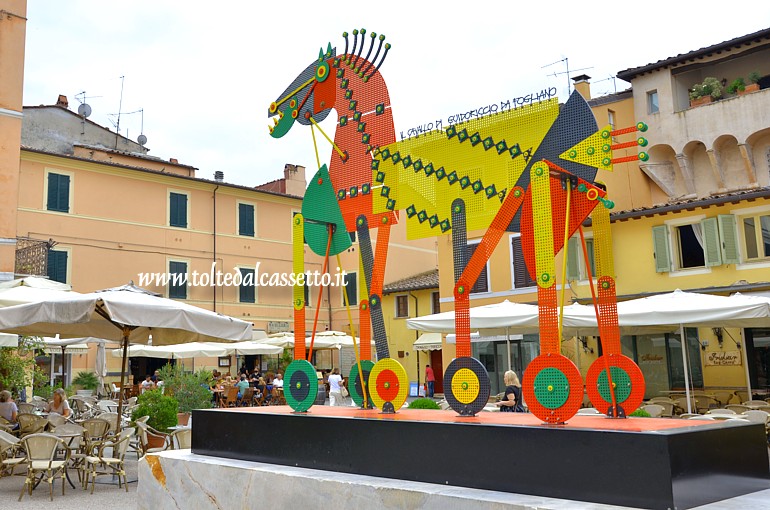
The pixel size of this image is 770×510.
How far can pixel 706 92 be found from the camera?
2256 centimetres

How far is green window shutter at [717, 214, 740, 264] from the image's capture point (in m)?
17.3

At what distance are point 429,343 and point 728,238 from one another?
1427 cm

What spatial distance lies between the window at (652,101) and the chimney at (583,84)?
193cm

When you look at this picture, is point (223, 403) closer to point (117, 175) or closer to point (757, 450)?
point (117, 175)

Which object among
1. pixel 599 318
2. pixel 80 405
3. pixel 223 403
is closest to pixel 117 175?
pixel 223 403

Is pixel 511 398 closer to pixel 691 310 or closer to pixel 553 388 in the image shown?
pixel 691 310

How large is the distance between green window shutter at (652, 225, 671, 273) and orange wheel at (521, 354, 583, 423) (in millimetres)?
15211

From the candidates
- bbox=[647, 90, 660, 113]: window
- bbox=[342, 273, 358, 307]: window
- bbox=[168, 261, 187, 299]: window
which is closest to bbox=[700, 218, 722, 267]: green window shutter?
bbox=[647, 90, 660, 113]: window

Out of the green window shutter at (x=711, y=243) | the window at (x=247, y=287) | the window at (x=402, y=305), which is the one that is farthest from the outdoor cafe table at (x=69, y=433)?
the window at (x=402, y=305)

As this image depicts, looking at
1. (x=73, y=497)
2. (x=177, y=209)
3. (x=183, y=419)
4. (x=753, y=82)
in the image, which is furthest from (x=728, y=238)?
(x=177, y=209)

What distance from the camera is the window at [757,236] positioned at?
17031 millimetres

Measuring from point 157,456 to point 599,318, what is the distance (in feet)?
12.6

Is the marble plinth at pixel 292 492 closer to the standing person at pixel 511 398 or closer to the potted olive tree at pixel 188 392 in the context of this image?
the standing person at pixel 511 398

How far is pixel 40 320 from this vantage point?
8.76 metres
